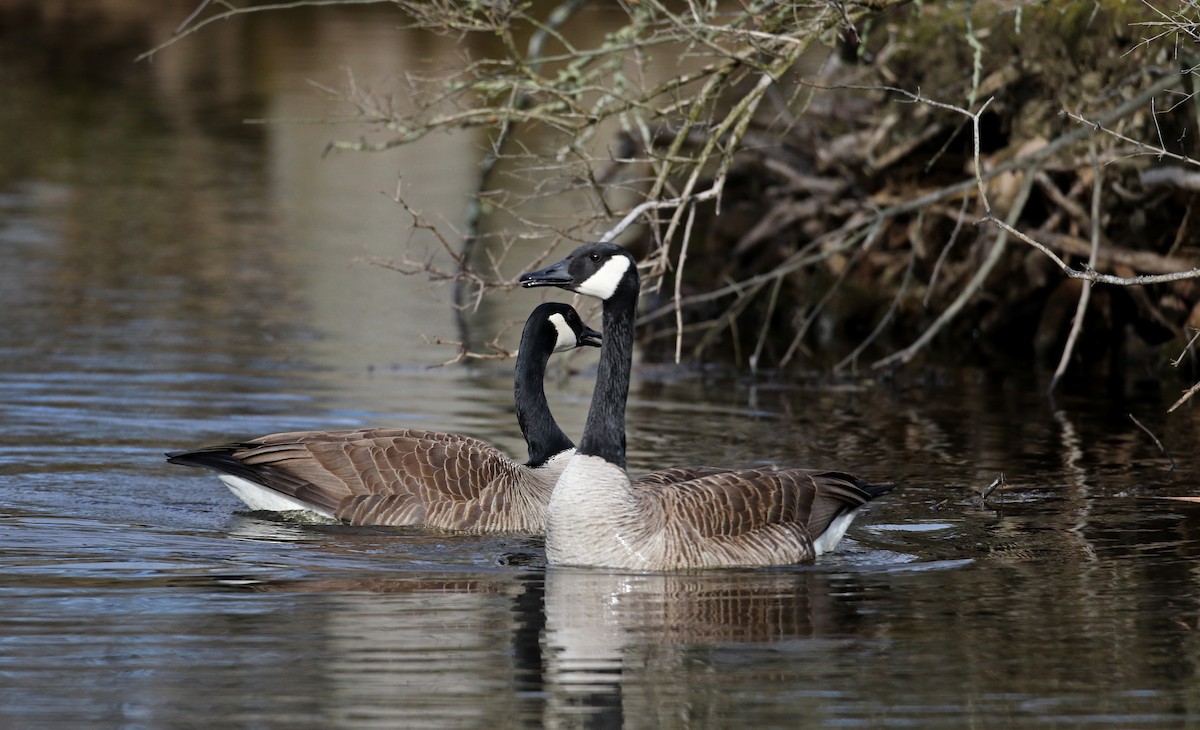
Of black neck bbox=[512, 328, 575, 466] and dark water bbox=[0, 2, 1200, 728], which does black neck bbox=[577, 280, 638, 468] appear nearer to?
dark water bbox=[0, 2, 1200, 728]

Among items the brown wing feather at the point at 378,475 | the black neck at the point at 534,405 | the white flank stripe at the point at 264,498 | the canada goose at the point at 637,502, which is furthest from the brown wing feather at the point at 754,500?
the white flank stripe at the point at 264,498

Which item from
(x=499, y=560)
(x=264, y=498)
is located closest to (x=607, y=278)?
(x=499, y=560)

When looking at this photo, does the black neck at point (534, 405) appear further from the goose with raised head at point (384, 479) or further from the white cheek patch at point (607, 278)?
the white cheek patch at point (607, 278)

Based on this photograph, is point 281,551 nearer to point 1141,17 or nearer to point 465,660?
point 465,660

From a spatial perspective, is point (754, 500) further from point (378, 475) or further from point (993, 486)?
point (378, 475)

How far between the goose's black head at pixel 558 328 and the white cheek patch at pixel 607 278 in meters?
2.12

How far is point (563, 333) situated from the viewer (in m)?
12.0

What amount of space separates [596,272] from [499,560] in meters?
1.79

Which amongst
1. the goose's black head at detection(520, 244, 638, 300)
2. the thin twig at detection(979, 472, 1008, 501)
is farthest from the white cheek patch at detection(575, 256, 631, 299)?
the thin twig at detection(979, 472, 1008, 501)

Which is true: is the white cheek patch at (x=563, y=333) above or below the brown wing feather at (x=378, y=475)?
above

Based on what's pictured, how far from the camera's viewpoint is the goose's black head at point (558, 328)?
38.8ft

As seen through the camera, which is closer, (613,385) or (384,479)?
(613,385)

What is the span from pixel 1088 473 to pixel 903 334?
760 cm

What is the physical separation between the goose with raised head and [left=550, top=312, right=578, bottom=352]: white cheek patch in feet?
3.77
